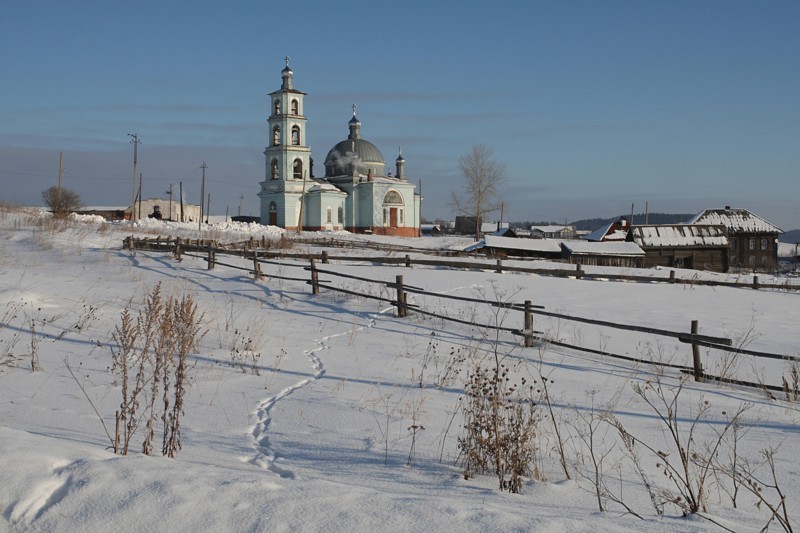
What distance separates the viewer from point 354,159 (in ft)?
214

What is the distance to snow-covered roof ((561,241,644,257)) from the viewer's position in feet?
136

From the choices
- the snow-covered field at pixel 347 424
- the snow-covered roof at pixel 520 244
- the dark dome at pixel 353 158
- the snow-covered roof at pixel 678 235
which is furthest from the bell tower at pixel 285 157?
the snow-covered field at pixel 347 424

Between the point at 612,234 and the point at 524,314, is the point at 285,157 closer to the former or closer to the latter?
the point at 612,234

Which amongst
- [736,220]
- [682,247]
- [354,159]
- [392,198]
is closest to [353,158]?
[354,159]

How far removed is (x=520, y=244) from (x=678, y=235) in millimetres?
14886

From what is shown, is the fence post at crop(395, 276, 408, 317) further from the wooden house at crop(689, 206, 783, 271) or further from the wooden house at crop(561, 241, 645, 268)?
the wooden house at crop(689, 206, 783, 271)

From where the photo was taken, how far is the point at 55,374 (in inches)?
285

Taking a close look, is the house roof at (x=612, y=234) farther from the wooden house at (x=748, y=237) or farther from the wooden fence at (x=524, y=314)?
the wooden fence at (x=524, y=314)

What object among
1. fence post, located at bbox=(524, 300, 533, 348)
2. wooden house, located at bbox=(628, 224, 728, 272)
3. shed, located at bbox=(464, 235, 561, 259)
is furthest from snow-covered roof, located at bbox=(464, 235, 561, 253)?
fence post, located at bbox=(524, 300, 533, 348)

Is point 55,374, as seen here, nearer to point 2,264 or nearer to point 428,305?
point 428,305

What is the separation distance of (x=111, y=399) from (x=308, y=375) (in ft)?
7.63

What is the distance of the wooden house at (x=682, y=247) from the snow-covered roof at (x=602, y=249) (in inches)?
227

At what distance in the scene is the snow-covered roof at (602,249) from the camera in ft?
136

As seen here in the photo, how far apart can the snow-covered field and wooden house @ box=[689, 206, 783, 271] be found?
4713 centimetres
